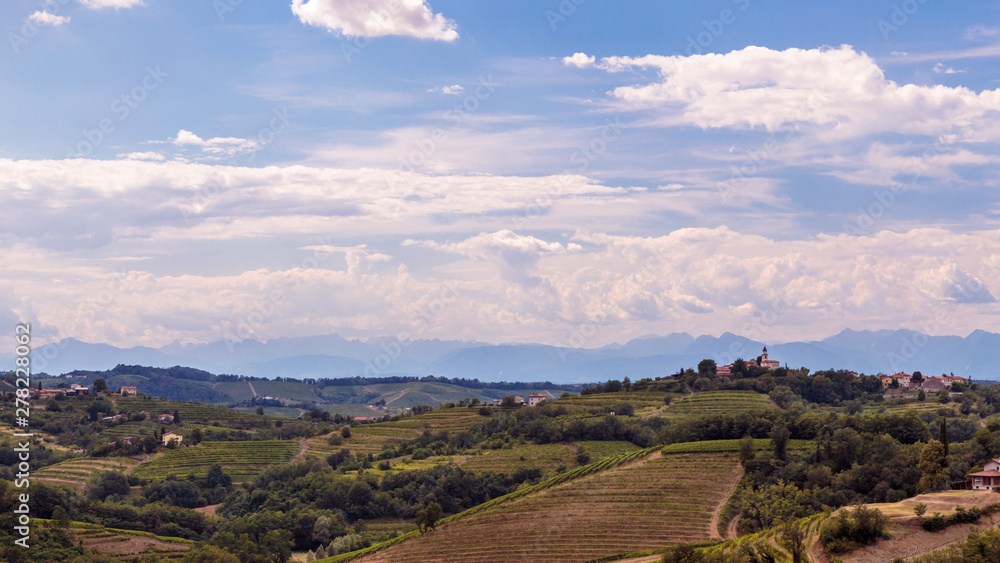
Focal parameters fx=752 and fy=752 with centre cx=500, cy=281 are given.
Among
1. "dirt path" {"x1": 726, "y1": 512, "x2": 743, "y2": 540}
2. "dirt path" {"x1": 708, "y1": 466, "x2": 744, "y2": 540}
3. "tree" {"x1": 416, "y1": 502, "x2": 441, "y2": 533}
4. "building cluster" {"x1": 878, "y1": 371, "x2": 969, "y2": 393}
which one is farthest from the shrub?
"building cluster" {"x1": 878, "y1": 371, "x2": 969, "y2": 393}

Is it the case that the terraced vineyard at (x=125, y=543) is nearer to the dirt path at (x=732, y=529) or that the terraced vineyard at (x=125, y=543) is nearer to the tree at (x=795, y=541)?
the dirt path at (x=732, y=529)

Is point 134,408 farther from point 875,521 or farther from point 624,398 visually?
point 875,521

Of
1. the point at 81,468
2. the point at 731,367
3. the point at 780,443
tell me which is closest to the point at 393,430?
the point at 81,468

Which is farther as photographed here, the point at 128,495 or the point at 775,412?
the point at 128,495

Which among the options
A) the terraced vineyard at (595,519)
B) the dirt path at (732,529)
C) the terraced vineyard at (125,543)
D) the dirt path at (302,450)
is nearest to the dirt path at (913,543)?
the dirt path at (732,529)

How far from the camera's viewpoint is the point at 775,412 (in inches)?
3487

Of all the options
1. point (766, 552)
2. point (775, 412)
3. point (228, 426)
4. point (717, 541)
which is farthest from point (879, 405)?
point (228, 426)

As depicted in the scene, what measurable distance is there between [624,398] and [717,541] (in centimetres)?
7339

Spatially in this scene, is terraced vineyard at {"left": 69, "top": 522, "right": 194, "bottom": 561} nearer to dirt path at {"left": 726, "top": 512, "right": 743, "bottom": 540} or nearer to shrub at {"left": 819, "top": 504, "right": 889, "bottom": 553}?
dirt path at {"left": 726, "top": 512, "right": 743, "bottom": 540}

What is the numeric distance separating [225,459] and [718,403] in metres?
76.4

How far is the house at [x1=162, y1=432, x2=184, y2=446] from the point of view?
12207 centimetres

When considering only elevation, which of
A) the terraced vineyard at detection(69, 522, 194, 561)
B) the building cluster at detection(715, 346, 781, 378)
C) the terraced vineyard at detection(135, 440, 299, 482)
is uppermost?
the building cluster at detection(715, 346, 781, 378)

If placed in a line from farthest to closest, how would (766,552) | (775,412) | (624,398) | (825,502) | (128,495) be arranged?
1. (624,398)
2. (128,495)
3. (775,412)
4. (825,502)
5. (766,552)

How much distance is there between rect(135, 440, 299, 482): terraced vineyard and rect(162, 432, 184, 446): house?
4.54 metres
